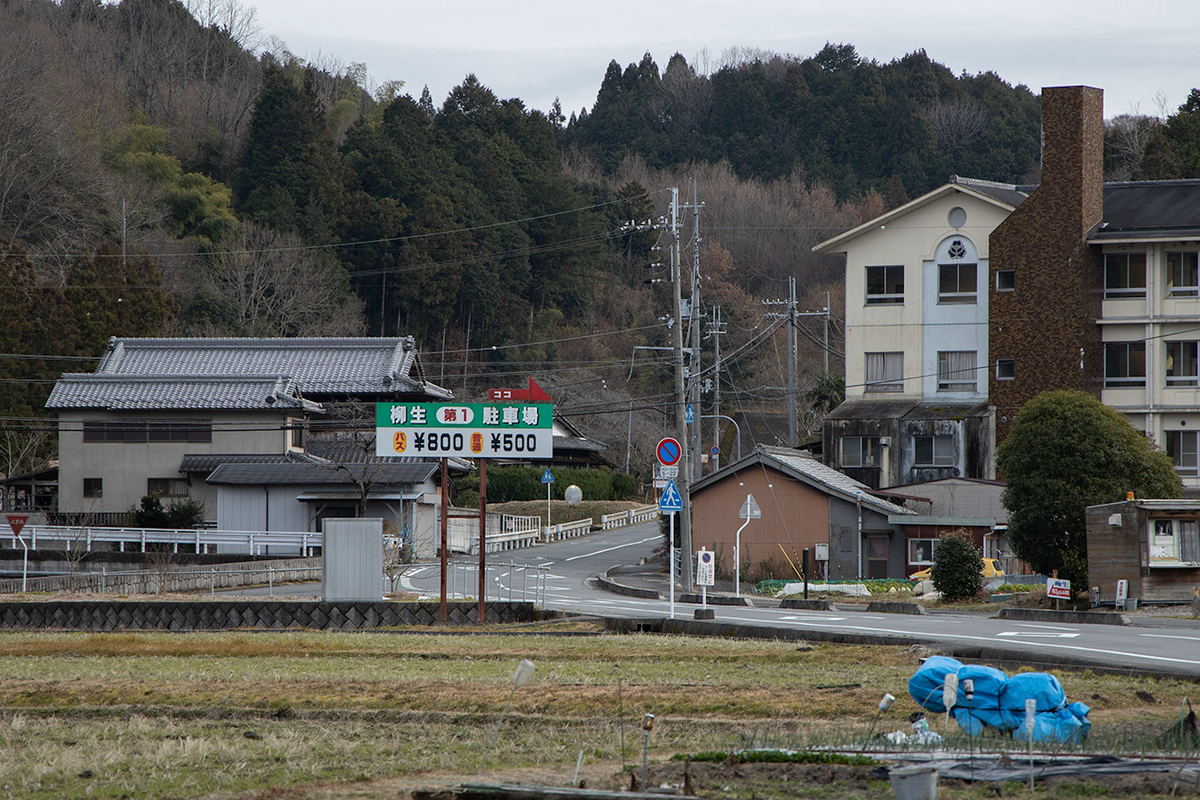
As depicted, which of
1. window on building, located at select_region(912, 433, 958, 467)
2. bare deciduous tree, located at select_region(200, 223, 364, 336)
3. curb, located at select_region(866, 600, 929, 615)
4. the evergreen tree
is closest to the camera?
curb, located at select_region(866, 600, 929, 615)

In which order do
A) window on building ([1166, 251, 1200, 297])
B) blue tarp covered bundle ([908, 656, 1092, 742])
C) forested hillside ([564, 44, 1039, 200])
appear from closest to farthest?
blue tarp covered bundle ([908, 656, 1092, 742]) → window on building ([1166, 251, 1200, 297]) → forested hillside ([564, 44, 1039, 200])

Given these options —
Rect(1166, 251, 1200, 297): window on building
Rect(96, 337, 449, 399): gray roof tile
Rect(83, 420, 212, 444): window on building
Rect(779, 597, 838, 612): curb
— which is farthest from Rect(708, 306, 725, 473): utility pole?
Rect(779, 597, 838, 612): curb

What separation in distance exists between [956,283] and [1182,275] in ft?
24.0

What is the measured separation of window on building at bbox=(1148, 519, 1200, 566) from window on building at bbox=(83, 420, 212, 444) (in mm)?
35043

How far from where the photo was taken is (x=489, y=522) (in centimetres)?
5250

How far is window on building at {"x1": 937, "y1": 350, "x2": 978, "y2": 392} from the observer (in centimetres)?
4375

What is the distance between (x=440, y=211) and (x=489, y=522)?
83.7 ft

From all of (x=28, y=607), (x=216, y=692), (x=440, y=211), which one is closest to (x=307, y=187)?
(x=440, y=211)

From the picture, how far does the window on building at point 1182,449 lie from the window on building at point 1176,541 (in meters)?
19.7

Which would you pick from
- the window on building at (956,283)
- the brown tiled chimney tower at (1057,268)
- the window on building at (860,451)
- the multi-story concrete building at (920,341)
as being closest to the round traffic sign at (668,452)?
the multi-story concrete building at (920,341)

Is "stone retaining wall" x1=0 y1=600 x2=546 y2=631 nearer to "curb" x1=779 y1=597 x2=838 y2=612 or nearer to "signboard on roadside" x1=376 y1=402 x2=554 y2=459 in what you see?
"signboard on roadside" x1=376 y1=402 x2=554 y2=459

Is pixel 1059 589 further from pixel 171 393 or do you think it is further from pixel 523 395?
pixel 171 393

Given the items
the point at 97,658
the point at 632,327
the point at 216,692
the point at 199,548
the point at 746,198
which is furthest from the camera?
the point at 746,198

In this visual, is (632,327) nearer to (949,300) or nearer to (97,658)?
(949,300)
